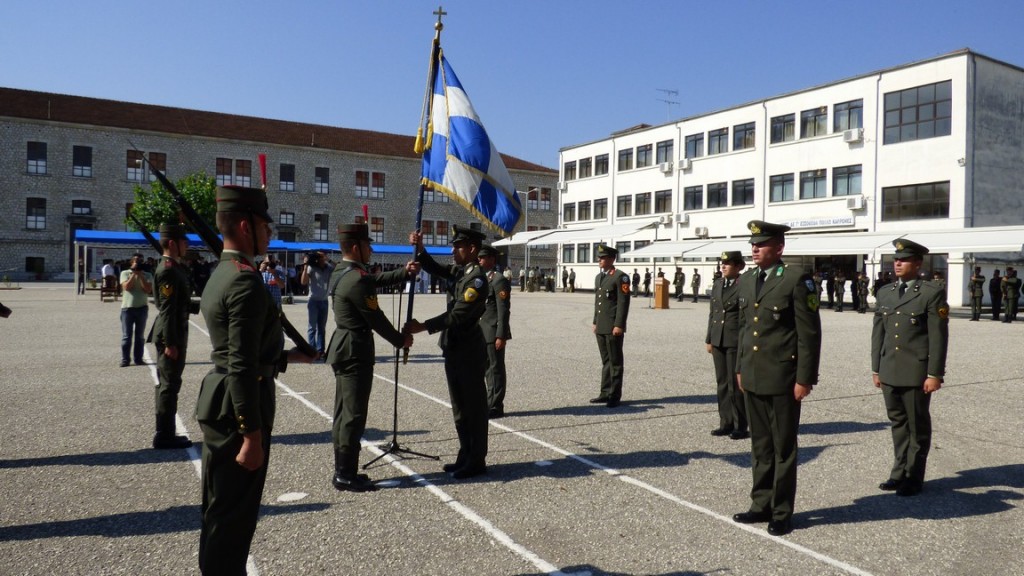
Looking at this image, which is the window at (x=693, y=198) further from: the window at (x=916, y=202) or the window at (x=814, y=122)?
the window at (x=916, y=202)

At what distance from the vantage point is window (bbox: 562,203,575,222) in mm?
58531

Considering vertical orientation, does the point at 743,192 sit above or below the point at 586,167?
below

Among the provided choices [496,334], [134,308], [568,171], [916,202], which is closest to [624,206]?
[568,171]

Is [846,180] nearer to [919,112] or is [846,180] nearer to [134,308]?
[919,112]

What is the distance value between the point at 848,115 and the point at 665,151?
1354cm

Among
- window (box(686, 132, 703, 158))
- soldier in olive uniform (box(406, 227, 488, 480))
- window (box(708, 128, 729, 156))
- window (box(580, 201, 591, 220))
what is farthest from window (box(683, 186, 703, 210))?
soldier in olive uniform (box(406, 227, 488, 480))

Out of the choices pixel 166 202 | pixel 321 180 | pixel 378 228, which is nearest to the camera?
pixel 166 202

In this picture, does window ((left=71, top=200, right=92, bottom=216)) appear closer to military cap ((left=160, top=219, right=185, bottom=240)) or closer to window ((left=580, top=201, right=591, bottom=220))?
window ((left=580, top=201, right=591, bottom=220))

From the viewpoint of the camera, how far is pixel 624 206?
53000 millimetres

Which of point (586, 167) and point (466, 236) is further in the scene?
point (586, 167)

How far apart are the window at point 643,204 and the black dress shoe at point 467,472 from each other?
46267 mm

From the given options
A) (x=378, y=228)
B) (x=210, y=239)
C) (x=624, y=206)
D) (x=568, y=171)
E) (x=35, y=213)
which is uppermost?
(x=568, y=171)

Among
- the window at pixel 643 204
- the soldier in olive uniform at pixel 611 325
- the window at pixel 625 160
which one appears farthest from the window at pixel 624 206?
the soldier in olive uniform at pixel 611 325

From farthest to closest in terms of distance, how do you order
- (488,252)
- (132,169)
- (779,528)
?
(132,169) → (488,252) → (779,528)
